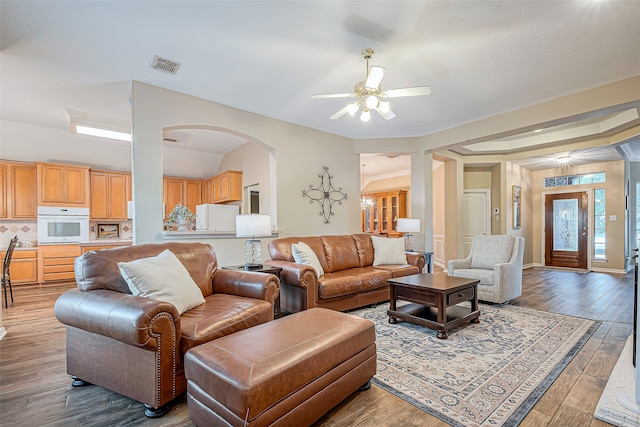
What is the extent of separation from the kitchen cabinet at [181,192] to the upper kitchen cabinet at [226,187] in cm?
60

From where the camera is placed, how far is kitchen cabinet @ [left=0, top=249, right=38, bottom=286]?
17.4 feet

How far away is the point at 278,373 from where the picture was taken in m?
1.37

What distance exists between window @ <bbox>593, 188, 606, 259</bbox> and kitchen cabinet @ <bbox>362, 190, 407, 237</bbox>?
171 inches

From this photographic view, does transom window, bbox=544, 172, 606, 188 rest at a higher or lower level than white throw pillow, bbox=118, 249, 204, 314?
higher

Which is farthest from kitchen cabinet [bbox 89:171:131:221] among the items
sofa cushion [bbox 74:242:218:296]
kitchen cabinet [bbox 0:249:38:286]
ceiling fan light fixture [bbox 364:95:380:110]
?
ceiling fan light fixture [bbox 364:95:380:110]

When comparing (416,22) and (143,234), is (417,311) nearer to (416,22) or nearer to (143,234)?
(416,22)

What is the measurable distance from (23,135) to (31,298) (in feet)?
9.25

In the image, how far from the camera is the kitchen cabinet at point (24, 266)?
5.30 meters

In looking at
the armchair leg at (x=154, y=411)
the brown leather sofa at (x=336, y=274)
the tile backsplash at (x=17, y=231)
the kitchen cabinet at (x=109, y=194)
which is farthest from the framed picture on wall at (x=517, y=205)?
the tile backsplash at (x=17, y=231)

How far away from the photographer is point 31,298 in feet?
15.1

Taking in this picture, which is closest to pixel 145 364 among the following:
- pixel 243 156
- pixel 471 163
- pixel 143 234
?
pixel 143 234

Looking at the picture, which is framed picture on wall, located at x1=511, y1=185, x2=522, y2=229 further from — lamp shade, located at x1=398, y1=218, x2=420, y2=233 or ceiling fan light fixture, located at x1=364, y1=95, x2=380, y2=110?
ceiling fan light fixture, located at x1=364, y1=95, x2=380, y2=110

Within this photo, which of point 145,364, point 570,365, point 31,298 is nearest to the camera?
point 145,364

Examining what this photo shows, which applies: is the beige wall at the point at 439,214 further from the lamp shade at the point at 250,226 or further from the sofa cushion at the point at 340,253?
the lamp shade at the point at 250,226
